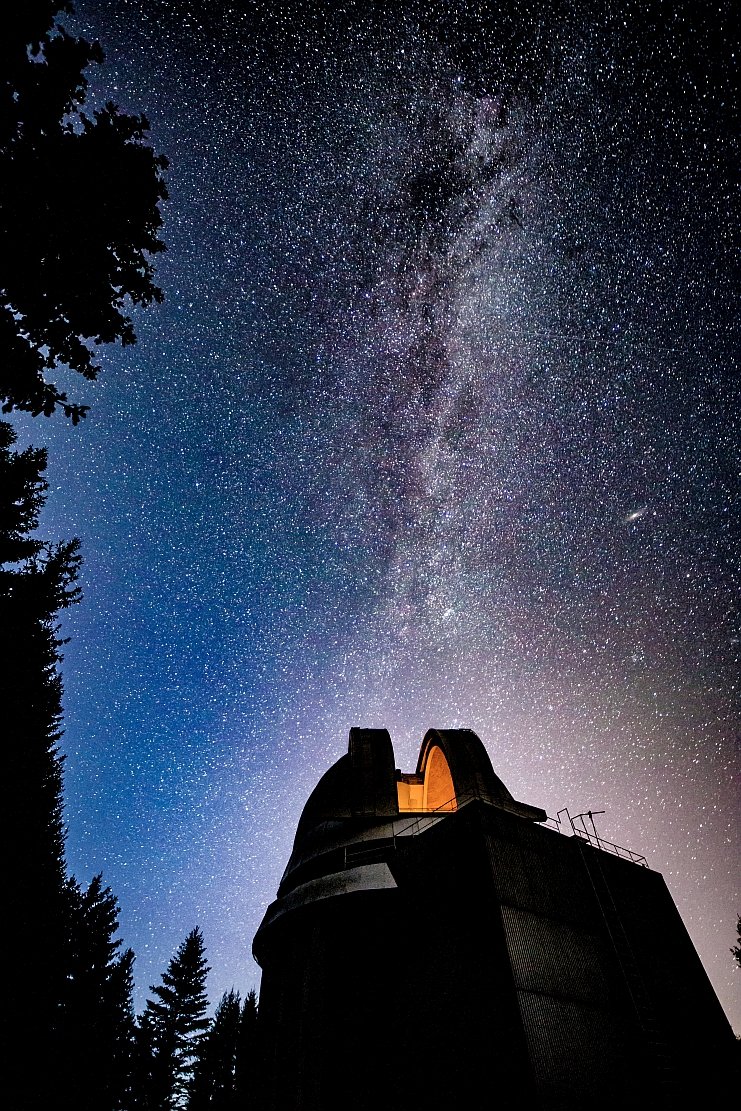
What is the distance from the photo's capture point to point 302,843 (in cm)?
1850

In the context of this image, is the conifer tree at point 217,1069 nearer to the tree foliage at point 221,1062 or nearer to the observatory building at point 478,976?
the tree foliage at point 221,1062

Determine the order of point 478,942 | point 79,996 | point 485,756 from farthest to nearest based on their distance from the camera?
point 79,996
point 485,756
point 478,942

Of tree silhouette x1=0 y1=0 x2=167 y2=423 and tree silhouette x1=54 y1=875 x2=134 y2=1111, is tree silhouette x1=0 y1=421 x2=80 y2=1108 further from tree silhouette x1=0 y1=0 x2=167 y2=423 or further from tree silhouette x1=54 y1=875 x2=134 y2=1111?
tree silhouette x1=0 y1=0 x2=167 y2=423

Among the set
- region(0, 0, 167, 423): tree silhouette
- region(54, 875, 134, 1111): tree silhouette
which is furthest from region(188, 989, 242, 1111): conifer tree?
region(0, 0, 167, 423): tree silhouette

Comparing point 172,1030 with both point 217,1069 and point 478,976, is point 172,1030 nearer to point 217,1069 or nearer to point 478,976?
point 217,1069

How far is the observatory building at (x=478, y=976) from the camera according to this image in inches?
393

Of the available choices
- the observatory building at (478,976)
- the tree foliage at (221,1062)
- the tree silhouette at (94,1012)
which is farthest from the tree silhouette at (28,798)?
the tree foliage at (221,1062)

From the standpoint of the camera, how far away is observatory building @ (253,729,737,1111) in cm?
998

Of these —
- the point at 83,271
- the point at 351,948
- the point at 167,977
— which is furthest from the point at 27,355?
the point at 167,977

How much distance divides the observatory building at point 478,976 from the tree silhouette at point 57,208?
13.5 meters

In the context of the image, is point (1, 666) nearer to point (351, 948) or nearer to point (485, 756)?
point (351, 948)

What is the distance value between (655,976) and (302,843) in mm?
11521

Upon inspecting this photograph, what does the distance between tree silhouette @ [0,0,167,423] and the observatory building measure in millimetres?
13487

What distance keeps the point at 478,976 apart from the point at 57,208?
615 inches
